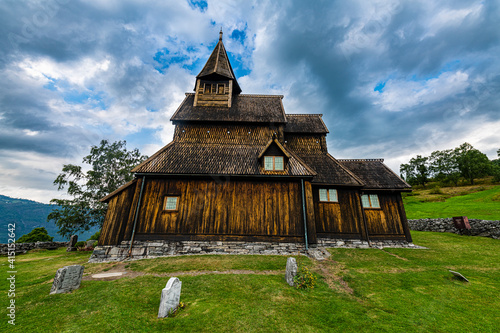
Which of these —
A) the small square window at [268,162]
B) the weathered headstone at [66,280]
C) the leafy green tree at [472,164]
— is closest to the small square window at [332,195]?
the small square window at [268,162]

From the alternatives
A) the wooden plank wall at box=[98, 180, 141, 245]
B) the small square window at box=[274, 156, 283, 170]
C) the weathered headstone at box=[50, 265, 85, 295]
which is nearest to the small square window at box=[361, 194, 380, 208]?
the small square window at box=[274, 156, 283, 170]

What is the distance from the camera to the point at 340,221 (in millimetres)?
13383

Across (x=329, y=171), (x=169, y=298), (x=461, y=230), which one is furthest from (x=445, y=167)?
(x=169, y=298)

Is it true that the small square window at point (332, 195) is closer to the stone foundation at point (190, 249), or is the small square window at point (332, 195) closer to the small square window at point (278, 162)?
the stone foundation at point (190, 249)

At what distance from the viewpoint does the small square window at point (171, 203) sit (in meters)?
12.4

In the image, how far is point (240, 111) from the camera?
1753 centimetres

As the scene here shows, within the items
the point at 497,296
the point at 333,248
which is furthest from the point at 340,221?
the point at 497,296

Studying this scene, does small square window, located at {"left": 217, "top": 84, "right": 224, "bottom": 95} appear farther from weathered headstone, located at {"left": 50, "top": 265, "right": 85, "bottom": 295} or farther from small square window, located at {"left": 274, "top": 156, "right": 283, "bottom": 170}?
weathered headstone, located at {"left": 50, "top": 265, "right": 85, "bottom": 295}

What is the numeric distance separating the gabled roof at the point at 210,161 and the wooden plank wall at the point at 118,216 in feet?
6.31

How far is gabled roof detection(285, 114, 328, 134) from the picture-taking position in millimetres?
17516

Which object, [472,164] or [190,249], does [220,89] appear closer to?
[190,249]

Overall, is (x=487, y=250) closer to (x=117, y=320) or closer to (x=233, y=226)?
(x=233, y=226)

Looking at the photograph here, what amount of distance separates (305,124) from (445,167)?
73.2 metres

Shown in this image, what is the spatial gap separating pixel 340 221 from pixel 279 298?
9284 millimetres
